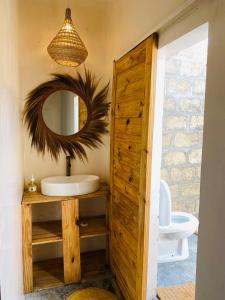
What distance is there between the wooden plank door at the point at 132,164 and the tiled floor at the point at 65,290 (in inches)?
5.3

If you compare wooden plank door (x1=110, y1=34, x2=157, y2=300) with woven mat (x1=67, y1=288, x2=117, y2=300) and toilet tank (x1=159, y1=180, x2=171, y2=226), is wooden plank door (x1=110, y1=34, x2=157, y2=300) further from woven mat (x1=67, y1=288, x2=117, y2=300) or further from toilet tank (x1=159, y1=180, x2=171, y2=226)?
toilet tank (x1=159, y1=180, x2=171, y2=226)

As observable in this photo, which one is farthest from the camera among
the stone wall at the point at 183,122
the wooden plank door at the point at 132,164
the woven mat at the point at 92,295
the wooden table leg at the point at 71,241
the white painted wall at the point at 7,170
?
the stone wall at the point at 183,122

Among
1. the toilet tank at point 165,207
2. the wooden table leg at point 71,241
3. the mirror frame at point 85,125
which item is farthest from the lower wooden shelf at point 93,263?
the mirror frame at point 85,125

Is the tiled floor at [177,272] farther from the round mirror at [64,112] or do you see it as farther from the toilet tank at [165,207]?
the round mirror at [64,112]

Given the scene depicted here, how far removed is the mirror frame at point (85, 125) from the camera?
224cm

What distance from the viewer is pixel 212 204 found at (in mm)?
969

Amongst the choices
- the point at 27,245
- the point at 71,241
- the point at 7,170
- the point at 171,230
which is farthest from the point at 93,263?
the point at 7,170

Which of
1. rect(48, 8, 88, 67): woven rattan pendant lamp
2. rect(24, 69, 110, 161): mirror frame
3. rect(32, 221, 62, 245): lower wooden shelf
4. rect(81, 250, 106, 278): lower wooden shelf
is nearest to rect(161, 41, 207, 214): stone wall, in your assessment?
rect(24, 69, 110, 161): mirror frame

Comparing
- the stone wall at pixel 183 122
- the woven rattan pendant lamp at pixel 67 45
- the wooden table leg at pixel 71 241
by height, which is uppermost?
the woven rattan pendant lamp at pixel 67 45


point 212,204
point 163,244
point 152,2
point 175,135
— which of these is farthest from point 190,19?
point 163,244

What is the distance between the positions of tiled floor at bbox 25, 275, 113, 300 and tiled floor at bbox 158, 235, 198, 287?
48cm

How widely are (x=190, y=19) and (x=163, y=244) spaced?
2.14 metres

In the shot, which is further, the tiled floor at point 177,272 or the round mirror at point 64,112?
the round mirror at point 64,112

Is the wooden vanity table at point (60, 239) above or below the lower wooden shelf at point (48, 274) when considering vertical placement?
above
